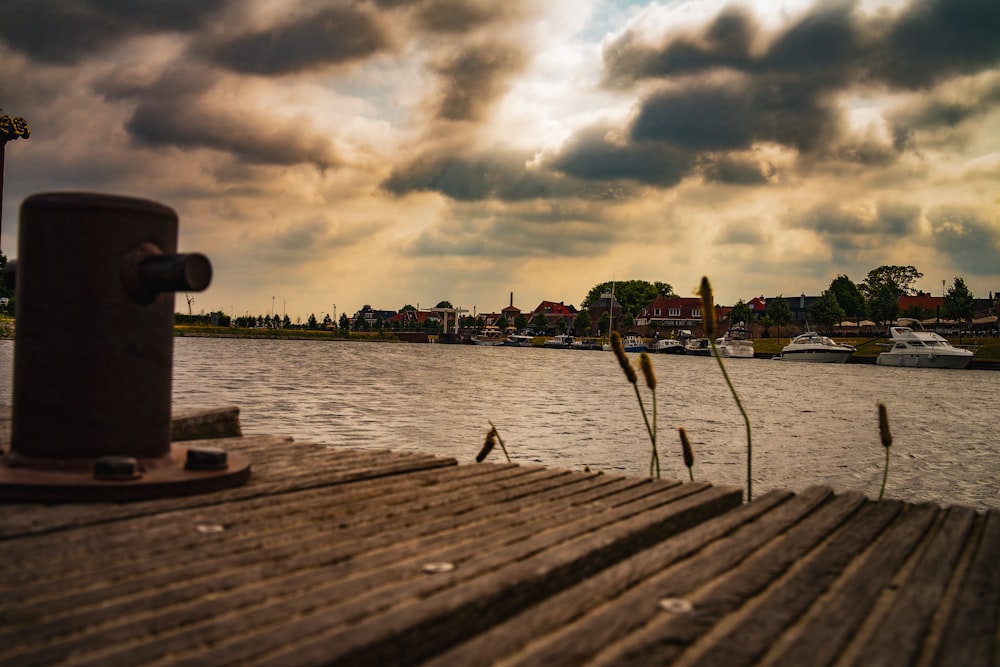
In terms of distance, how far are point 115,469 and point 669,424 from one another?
26893mm

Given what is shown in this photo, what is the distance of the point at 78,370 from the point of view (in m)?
3.24

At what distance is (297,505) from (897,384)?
6137 centimetres

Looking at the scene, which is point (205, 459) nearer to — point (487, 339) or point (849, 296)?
point (849, 296)

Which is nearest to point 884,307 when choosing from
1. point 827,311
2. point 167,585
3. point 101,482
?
point 827,311

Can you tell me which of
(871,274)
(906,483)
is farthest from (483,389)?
(871,274)

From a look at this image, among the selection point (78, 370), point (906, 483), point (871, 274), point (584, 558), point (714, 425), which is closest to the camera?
point (584, 558)

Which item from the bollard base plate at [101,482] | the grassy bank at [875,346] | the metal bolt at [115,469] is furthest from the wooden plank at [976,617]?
the grassy bank at [875,346]

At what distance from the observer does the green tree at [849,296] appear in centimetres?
13625

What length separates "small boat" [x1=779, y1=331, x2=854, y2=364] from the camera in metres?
92.4

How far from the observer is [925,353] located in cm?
7712

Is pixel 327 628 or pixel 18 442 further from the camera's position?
pixel 18 442

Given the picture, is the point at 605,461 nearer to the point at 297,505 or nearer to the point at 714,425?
the point at 714,425

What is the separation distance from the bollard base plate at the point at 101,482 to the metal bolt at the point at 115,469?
0.6 inches

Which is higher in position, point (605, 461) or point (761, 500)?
point (761, 500)
